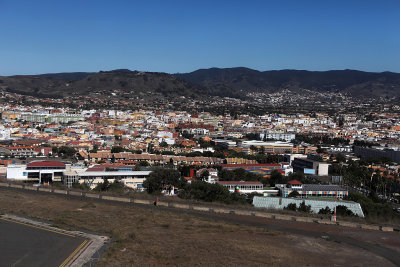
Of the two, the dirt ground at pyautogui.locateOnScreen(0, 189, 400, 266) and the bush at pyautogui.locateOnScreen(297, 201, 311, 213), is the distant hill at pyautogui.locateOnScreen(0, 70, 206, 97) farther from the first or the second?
the dirt ground at pyautogui.locateOnScreen(0, 189, 400, 266)

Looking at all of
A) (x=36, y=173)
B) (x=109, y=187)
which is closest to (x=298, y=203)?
(x=109, y=187)

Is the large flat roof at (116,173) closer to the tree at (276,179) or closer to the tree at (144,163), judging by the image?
the tree at (144,163)

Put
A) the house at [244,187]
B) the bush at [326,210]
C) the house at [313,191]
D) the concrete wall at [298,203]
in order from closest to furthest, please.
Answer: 1. the bush at [326,210]
2. the concrete wall at [298,203]
3. the house at [313,191]
4. the house at [244,187]

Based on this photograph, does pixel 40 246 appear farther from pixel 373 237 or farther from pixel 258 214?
pixel 373 237

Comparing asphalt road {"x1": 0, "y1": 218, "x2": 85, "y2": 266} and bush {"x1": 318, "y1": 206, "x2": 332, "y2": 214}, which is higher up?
asphalt road {"x1": 0, "y1": 218, "x2": 85, "y2": 266}

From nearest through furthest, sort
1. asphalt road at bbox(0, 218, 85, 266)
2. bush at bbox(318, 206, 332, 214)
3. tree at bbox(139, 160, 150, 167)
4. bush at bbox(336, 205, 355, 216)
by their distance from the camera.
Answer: asphalt road at bbox(0, 218, 85, 266)
bush at bbox(336, 205, 355, 216)
bush at bbox(318, 206, 332, 214)
tree at bbox(139, 160, 150, 167)

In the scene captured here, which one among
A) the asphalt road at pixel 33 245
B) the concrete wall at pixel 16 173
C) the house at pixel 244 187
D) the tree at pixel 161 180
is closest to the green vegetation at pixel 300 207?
the tree at pixel 161 180

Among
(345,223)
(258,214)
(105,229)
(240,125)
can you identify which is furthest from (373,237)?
(240,125)

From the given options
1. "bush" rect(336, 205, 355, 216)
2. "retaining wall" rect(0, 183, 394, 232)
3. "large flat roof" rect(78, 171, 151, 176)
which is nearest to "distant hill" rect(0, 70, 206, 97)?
"large flat roof" rect(78, 171, 151, 176)
